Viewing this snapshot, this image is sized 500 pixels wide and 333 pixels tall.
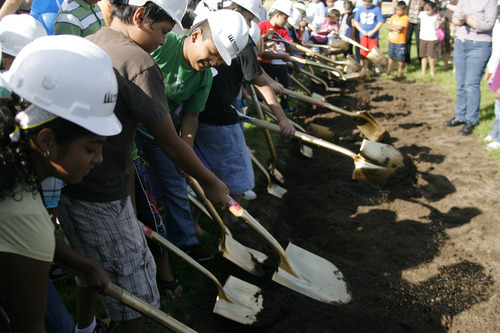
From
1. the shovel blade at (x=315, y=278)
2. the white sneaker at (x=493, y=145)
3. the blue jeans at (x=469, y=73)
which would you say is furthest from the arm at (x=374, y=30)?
the shovel blade at (x=315, y=278)

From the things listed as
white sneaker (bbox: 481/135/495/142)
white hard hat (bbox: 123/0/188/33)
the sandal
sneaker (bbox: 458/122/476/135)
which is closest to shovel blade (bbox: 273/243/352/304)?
the sandal

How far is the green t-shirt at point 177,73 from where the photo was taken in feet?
9.29

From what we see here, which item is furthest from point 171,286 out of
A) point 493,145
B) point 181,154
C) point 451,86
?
point 451,86

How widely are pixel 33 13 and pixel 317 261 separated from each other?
9.94 feet

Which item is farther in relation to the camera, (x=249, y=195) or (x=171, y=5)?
(x=249, y=195)

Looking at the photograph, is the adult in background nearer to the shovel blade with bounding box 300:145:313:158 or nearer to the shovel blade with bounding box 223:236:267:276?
the shovel blade with bounding box 300:145:313:158

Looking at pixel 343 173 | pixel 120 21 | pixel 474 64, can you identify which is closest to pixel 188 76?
pixel 120 21

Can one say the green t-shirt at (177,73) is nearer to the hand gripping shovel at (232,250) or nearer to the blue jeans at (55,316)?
the hand gripping shovel at (232,250)

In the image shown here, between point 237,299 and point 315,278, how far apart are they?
66cm

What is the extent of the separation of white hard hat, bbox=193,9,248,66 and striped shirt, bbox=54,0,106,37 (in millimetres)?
1099

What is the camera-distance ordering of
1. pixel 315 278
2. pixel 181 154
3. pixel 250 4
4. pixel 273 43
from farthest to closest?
1. pixel 273 43
2. pixel 250 4
3. pixel 315 278
4. pixel 181 154

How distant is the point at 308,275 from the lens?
134 inches

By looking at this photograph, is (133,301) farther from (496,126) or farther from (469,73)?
(469,73)

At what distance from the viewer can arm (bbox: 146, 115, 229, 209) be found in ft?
6.87
